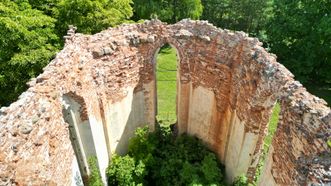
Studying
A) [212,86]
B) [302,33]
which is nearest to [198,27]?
[212,86]

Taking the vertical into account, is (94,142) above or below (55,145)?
below

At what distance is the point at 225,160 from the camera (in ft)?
41.7

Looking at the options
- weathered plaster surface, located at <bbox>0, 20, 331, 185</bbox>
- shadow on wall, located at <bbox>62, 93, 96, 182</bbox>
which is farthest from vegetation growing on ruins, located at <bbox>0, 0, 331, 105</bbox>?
shadow on wall, located at <bbox>62, 93, 96, 182</bbox>

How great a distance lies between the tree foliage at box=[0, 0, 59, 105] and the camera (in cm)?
1383

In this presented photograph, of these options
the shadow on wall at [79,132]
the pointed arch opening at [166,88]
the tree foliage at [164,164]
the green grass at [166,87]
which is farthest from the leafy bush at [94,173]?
the green grass at [166,87]

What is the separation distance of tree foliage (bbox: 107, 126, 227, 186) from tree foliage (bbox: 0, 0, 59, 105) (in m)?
5.53

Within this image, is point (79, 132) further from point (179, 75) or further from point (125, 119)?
point (179, 75)

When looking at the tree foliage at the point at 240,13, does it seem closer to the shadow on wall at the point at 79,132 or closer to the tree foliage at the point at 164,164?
the tree foliage at the point at 164,164

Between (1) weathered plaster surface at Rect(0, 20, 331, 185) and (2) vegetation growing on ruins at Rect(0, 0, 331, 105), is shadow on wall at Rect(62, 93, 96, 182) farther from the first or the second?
(2) vegetation growing on ruins at Rect(0, 0, 331, 105)

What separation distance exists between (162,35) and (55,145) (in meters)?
6.04

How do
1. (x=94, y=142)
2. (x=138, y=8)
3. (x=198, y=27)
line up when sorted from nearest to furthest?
(x=94, y=142) → (x=198, y=27) → (x=138, y=8)

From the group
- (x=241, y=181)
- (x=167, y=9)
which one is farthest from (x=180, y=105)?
(x=167, y=9)

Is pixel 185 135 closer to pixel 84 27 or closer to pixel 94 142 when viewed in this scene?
pixel 94 142

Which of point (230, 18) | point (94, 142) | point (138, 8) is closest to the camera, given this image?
point (94, 142)
